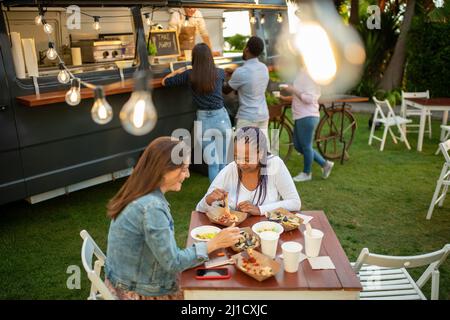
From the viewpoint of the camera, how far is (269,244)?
2.33 metres

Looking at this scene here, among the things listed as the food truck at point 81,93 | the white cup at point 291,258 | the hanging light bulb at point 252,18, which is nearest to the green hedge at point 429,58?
the food truck at point 81,93

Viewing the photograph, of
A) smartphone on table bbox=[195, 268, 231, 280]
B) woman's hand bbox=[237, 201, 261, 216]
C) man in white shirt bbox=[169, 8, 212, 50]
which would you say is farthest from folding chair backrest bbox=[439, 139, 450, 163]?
man in white shirt bbox=[169, 8, 212, 50]

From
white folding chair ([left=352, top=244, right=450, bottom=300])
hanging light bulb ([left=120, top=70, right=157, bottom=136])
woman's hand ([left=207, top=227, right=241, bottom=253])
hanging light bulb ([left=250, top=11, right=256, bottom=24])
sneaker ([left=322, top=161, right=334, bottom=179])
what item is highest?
hanging light bulb ([left=250, top=11, right=256, bottom=24])

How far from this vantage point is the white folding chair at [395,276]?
7.63 ft

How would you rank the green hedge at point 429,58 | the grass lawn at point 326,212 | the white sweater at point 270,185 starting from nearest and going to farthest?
the white sweater at point 270,185
the grass lawn at point 326,212
the green hedge at point 429,58

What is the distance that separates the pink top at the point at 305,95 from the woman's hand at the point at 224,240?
11.8 feet

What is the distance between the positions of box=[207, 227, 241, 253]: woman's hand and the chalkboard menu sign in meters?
4.15

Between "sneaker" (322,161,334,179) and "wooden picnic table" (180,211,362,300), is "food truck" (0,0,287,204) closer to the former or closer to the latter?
"sneaker" (322,161,334,179)

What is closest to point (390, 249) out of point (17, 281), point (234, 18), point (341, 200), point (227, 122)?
point (341, 200)

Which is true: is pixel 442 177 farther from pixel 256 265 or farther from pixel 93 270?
pixel 93 270

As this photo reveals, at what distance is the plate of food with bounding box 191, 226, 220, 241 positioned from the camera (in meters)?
2.56

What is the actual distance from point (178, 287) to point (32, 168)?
304cm

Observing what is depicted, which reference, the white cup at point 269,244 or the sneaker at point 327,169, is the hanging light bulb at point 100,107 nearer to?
the white cup at point 269,244

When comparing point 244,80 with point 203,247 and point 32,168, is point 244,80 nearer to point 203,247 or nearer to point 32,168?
point 32,168
